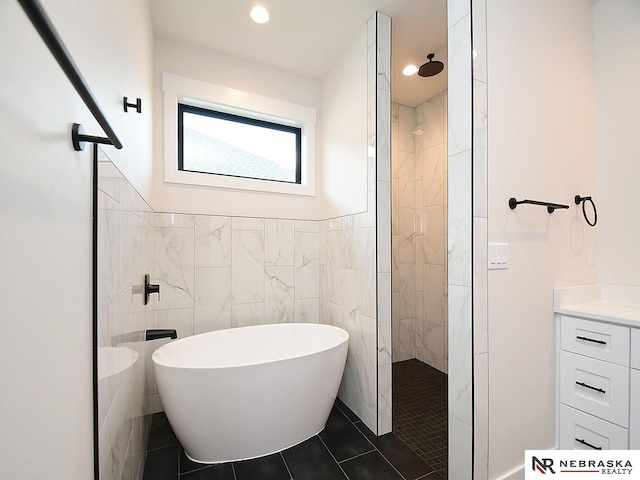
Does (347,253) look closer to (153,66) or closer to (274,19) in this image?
(274,19)

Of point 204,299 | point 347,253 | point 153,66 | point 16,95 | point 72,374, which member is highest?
point 153,66

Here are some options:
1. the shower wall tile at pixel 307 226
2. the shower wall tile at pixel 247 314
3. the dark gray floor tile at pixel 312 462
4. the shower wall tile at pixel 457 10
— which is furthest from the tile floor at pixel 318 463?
the shower wall tile at pixel 457 10

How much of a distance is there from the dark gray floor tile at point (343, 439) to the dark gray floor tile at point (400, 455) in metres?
0.07

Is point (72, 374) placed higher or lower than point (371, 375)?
higher

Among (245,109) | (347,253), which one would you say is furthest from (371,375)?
(245,109)

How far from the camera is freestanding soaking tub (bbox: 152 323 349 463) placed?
4.91 ft

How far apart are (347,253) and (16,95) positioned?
2027 mm

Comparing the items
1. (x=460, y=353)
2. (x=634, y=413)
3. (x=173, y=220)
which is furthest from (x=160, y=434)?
(x=634, y=413)

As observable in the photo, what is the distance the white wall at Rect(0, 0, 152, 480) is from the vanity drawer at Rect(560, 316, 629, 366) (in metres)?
2.18

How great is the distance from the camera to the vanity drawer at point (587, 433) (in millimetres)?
1418

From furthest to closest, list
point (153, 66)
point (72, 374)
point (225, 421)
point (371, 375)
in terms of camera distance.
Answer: point (153, 66)
point (371, 375)
point (225, 421)
point (72, 374)

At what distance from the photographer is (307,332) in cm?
235

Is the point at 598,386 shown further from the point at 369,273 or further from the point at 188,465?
the point at 188,465
